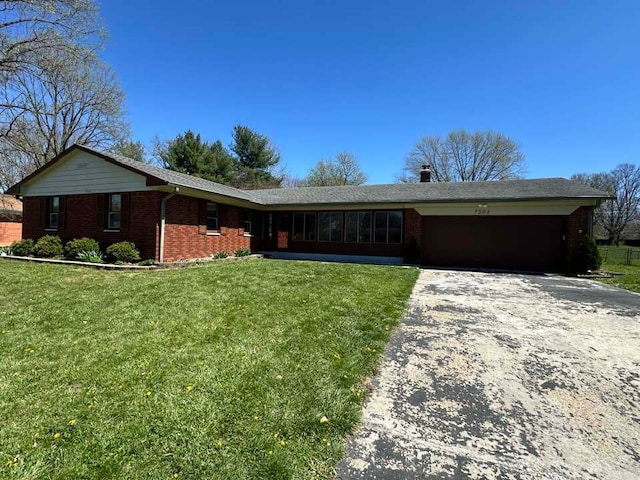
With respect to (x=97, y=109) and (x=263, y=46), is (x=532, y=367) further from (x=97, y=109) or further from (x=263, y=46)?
(x=97, y=109)

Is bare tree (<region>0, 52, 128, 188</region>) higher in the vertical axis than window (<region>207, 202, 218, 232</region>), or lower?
higher

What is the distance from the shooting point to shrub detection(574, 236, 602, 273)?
11102mm

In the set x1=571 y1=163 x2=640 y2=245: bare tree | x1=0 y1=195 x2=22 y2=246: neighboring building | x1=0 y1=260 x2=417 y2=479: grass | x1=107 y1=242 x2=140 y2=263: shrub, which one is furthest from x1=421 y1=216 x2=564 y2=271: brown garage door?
x1=571 y1=163 x2=640 y2=245: bare tree

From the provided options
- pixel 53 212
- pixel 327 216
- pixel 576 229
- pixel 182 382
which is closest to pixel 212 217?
pixel 327 216

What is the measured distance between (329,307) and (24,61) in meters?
14.2

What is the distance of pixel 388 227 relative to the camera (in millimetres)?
14328

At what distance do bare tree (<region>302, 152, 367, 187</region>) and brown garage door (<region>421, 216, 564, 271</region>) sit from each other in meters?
22.8

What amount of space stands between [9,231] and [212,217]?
64.3 ft

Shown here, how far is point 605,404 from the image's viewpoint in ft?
9.13

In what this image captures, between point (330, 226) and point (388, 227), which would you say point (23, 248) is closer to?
point (330, 226)

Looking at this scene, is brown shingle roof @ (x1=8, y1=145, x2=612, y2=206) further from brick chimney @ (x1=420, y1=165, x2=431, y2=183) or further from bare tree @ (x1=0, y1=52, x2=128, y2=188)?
bare tree @ (x1=0, y1=52, x2=128, y2=188)

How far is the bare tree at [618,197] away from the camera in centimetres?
4078

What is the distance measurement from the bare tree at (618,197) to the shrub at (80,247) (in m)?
49.9

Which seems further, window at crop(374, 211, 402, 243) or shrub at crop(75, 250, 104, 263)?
window at crop(374, 211, 402, 243)
